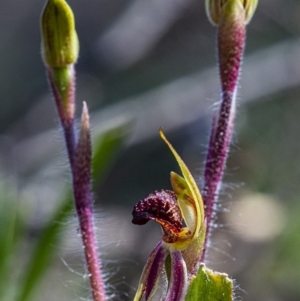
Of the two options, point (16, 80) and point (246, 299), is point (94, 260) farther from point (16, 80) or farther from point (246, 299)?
point (16, 80)

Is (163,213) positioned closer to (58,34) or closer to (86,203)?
(86,203)

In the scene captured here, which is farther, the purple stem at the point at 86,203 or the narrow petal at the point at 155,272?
the purple stem at the point at 86,203

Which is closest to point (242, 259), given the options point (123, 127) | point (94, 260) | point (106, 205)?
point (106, 205)

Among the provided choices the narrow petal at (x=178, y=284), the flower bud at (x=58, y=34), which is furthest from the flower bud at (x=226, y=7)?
the narrow petal at (x=178, y=284)

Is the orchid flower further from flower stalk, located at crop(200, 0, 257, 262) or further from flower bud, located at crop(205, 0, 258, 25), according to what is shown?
flower bud, located at crop(205, 0, 258, 25)

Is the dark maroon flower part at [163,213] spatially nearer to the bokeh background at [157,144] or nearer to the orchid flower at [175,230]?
the orchid flower at [175,230]

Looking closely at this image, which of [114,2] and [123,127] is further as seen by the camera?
[114,2]
